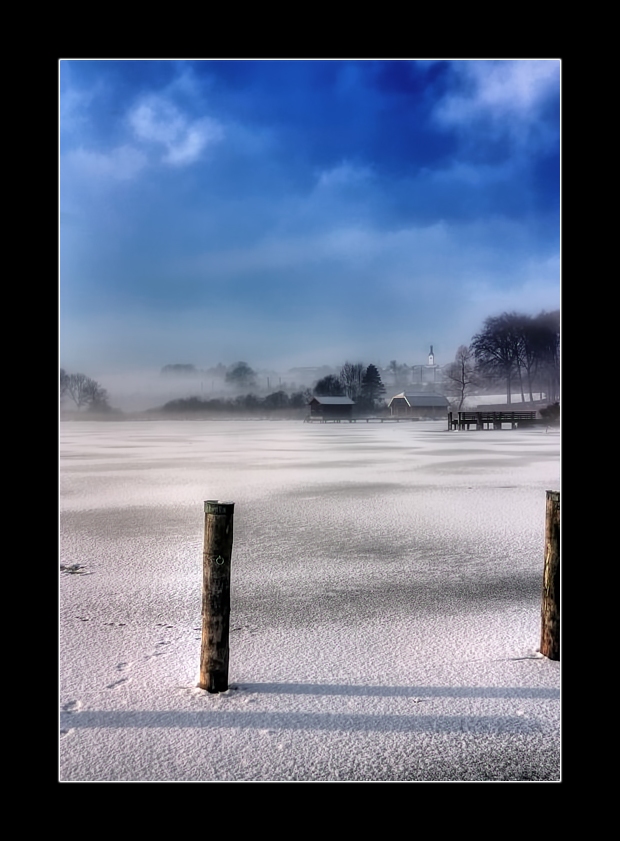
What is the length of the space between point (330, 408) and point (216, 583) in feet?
184

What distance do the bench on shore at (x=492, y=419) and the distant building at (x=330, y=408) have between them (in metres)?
21.9

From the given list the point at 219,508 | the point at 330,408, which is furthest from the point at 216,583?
the point at 330,408

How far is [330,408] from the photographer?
5953 centimetres

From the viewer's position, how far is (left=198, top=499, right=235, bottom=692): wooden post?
11.8 feet

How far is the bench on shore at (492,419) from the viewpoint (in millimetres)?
37219

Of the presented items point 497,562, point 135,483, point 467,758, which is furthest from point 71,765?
point 135,483

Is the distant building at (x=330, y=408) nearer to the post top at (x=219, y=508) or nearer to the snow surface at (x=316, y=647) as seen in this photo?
the snow surface at (x=316, y=647)

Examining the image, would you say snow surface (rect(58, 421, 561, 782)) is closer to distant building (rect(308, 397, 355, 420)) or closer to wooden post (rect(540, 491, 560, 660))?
wooden post (rect(540, 491, 560, 660))

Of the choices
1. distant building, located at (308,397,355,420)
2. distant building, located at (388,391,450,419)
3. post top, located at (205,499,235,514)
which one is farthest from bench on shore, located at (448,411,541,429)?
post top, located at (205,499,235,514)

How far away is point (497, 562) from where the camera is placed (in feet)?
21.9

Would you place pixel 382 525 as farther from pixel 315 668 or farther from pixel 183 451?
pixel 183 451

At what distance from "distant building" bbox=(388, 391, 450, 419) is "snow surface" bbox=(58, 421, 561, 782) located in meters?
52.7

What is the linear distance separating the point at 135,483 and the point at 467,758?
36.7ft

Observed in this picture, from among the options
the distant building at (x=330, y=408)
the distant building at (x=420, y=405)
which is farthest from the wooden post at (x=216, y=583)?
the distant building at (x=420, y=405)
